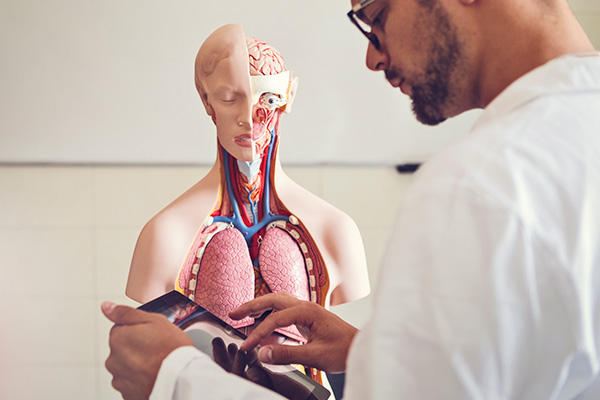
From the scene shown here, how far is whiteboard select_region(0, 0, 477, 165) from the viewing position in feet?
5.76

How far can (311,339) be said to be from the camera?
0.94 metres

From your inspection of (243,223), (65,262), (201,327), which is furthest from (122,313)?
(65,262)

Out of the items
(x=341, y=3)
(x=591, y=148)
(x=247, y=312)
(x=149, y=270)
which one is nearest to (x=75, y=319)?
(x=149, y=270)

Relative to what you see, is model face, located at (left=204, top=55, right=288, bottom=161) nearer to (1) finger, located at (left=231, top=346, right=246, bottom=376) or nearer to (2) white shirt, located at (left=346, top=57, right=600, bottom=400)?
(1) finger, located at (left=231, top=346, right=246, bottom=376)

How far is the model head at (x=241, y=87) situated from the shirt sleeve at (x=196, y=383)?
0.65 meters

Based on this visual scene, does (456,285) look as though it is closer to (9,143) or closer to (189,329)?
(189,329)

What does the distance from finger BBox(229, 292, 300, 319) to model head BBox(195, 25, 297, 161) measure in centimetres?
37

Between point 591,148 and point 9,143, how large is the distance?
1.82 m

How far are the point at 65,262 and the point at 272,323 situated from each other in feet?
3.98

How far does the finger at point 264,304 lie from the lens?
0.99 m

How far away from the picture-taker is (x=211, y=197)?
4.20 feet

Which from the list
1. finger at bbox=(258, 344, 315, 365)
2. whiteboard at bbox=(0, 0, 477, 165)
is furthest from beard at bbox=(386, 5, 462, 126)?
whiteboard at bbox=(0, 0, 477, 165)

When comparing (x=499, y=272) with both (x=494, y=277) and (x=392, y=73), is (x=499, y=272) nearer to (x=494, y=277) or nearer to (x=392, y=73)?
(x=494, y=277)

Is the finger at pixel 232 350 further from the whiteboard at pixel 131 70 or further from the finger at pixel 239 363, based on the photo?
the whiteboard at pixel 131 70
